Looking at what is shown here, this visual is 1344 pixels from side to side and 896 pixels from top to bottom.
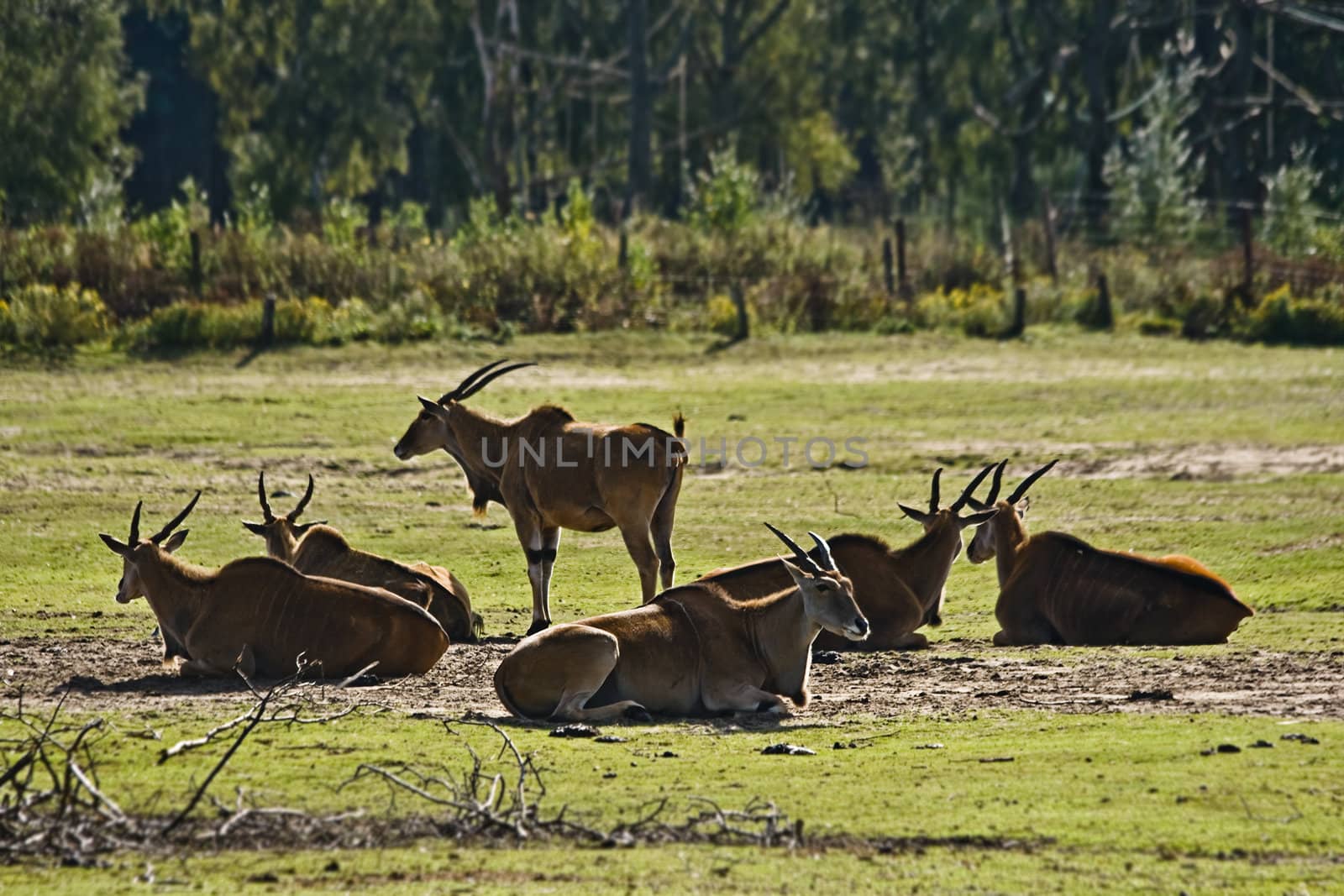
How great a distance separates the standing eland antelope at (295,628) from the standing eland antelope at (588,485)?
2223mm

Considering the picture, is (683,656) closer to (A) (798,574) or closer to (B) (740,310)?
(A) (798,574)

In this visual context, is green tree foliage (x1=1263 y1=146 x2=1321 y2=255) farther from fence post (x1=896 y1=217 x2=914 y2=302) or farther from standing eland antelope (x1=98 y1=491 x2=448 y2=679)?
standing eland antelope (x1=98 y1=491 x2=448 y2=679)

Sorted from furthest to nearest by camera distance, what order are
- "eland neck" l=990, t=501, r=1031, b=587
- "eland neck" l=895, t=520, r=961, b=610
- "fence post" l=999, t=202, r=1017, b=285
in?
"fence post" l=999, t=202, r=1017, b=285, "eland neck" l=990, t=501, r=1031, b=587, "eland neck" l=895, t=520, r=961, b=610

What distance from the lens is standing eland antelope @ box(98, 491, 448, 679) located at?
11.6 metres

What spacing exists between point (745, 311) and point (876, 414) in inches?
261

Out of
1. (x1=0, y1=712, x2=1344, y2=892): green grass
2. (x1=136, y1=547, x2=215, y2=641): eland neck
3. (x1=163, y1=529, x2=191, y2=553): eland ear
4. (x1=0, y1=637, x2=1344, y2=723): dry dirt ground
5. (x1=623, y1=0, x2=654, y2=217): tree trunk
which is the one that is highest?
(x1=623, y1=0, x2=654, y2=217): tree trunk

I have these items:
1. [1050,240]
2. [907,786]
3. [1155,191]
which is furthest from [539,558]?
[1155,191]

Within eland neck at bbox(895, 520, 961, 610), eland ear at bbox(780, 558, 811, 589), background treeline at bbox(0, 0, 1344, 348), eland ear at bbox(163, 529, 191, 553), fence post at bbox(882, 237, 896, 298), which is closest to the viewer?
eland ear at bbox(780, 558, 811, 589)

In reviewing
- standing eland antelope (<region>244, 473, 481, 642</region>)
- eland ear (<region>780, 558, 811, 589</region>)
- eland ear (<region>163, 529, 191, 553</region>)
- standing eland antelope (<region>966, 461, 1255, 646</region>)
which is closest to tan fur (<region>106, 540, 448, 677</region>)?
eland ear (<region>163, 529, 191, 553</region>)

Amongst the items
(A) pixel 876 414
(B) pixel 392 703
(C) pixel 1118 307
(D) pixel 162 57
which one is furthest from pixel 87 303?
(D) pixel 162 57

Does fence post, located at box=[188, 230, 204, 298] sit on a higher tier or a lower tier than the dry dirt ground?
higher

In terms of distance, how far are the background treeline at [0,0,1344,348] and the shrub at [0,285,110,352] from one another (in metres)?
0.06

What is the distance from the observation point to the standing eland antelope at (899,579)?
13211 mm

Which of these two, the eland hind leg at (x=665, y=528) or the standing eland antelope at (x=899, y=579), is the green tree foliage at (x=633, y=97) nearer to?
the eland hind leg at (x=665, y=528)
